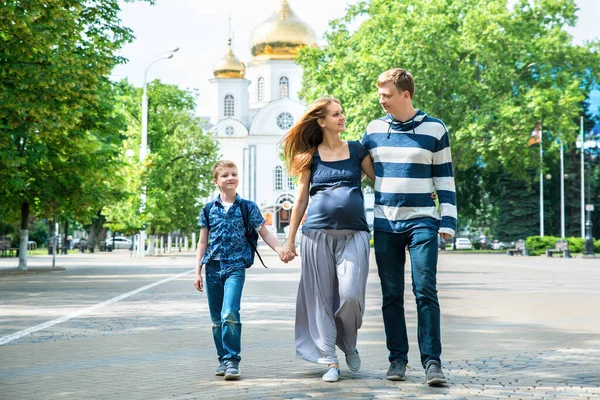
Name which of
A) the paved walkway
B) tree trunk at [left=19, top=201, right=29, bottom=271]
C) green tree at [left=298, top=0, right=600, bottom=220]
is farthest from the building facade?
the paved walkway

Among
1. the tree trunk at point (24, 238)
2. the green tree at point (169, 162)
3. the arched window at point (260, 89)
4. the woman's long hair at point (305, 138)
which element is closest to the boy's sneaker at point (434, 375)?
the woman's long hair at point (305, 138)

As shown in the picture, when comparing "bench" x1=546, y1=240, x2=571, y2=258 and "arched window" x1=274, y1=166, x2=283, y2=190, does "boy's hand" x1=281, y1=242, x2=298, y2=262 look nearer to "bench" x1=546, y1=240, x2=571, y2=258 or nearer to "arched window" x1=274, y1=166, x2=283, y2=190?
"bench" x1=546, y1=240, x2=571, y2=258

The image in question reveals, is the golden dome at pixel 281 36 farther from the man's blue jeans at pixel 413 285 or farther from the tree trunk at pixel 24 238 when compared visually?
the man's blue jeans at pixel 413 285

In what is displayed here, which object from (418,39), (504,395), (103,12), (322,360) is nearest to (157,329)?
(322,360)

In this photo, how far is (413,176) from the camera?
6945 millimetres

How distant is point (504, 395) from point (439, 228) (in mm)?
1236

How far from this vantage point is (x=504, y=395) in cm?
631

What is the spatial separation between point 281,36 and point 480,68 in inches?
2000

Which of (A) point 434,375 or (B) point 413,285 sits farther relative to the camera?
(B) point 413,285

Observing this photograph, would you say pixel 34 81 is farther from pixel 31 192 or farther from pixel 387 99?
pixel 387 99

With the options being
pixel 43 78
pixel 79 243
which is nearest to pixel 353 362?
pixel 43 78

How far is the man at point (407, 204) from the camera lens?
6863mm

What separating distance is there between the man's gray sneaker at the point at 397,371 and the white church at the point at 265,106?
95.0 m

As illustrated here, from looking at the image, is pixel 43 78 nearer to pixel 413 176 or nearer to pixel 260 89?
pixel 413 176
